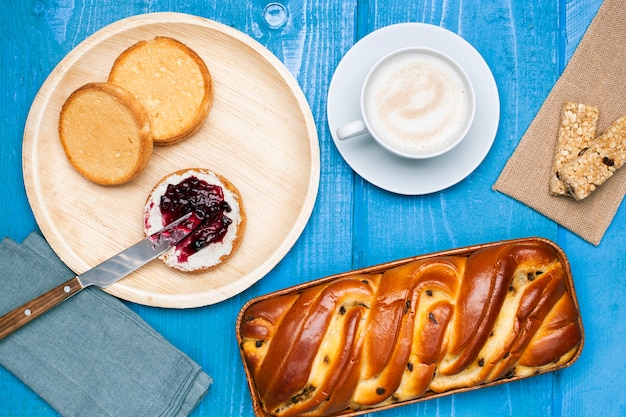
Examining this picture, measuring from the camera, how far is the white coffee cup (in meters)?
1.77

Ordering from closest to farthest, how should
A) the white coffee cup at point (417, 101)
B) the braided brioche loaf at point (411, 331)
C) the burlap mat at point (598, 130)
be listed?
the braided brioche loaf at point (411, 331) < the white coffee cup at point (417, 101) < the burlap mat at point (598, 130)

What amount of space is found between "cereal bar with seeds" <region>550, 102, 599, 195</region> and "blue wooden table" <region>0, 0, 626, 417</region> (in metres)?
0.10

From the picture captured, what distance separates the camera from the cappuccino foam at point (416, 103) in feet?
5.81

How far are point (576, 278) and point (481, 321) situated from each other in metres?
0.47

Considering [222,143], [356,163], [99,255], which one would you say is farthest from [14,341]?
[356,163]

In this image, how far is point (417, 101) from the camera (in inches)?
69.9

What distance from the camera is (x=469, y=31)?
1.94 meters

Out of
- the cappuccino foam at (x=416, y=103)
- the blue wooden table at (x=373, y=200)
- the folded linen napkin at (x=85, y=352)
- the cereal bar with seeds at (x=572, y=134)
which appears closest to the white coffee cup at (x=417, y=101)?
the cappuccino foam at (x=416, y=103)

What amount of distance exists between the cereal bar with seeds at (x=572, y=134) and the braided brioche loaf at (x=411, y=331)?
26 centimetres

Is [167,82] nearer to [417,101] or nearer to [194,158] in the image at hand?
[194,158]

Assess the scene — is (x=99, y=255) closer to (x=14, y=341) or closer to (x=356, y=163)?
(x=14, y=341)

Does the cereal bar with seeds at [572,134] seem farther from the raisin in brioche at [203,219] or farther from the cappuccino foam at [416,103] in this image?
the raisin in brioche at [203,219]

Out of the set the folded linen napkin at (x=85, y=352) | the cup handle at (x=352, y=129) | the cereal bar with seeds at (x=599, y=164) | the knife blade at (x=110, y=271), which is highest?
the cup handle at (x=352, y=129)

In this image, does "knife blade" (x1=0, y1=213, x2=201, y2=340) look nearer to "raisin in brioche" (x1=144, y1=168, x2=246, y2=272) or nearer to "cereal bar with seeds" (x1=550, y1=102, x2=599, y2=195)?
"raisin in brioche" (x1=144, y1=168, x2=246, y2=272)
